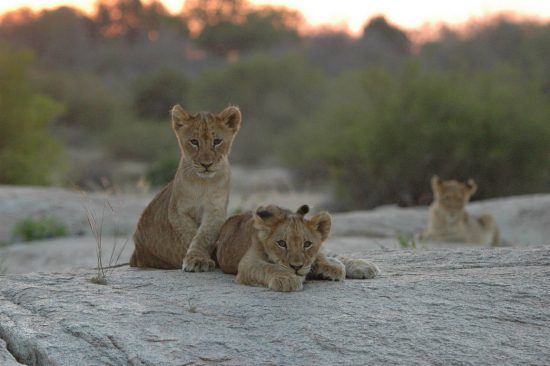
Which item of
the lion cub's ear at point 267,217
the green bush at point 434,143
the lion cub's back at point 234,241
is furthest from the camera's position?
the green bush at point 434,143

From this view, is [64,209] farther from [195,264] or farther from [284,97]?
[284,97]

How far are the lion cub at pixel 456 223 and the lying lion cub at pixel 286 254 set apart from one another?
6.09 meters

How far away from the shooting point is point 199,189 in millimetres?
6230

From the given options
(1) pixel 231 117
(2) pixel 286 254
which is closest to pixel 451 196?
(1) pixel 231 117

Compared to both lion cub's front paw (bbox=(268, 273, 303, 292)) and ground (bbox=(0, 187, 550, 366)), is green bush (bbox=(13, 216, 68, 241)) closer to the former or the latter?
ground (bbox=(0, 187, 550, 366))

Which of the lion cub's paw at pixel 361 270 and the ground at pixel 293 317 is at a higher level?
the lion cub's paw at pixel 361 270

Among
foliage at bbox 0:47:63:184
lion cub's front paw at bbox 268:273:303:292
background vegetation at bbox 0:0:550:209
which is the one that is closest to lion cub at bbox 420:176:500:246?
background vegetation at bbox 0:0:550:209

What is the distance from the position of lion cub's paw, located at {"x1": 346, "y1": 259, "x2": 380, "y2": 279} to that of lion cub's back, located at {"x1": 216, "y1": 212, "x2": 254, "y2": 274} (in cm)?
63

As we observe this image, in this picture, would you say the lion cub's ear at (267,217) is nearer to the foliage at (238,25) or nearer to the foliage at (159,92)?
the foliage at (159,92)

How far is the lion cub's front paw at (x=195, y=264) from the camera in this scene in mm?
5992

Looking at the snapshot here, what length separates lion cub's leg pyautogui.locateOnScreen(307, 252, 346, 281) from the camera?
547 centimetres

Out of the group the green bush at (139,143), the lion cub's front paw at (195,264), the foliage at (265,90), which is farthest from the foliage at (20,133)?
the foliage at (265,90)

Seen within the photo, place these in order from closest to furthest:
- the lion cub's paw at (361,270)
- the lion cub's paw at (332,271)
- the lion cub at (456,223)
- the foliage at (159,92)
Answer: the lion cub's paw at (332,271)
the lion cub's paw at (361,270)
the lion cub at (456,223)
the foliage at (159,92)

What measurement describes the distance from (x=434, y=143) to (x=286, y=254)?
13946 mm
